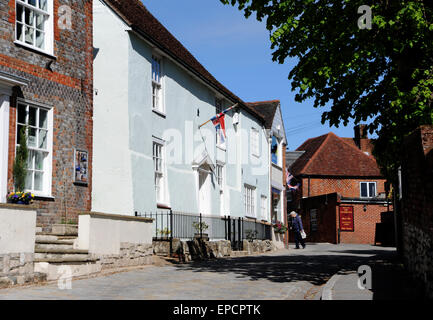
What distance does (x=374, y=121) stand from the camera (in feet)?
45.4

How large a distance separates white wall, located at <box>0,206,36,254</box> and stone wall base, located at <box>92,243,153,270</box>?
2.02m

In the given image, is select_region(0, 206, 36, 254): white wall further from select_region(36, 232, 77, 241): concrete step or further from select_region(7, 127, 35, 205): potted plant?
select_region(36, 232, 77, 241): concrete step

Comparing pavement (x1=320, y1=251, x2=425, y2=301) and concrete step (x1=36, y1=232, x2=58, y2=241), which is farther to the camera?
concrete step (x1=36, y1=232, x2=58, y2=241)

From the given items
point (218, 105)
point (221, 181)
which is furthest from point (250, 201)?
point (218, 105)

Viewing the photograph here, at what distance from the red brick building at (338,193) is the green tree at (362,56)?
28.3 m

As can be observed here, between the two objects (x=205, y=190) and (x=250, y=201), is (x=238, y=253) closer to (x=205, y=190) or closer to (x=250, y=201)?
(x=205, y=190)

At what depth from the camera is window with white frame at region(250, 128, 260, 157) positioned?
98.5 feet

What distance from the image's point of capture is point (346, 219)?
142 ft

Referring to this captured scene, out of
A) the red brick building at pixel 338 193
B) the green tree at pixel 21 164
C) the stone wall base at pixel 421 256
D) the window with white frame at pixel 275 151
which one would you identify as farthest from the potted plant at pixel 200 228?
the red brick building at pixel 338 193

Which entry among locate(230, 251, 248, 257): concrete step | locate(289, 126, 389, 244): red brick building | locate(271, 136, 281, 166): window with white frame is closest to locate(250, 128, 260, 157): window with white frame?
locate(271, 136, 281, 166): window with white frame

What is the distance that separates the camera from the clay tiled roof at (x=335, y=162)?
4875 centimetres

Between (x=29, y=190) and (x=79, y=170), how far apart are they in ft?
5.74

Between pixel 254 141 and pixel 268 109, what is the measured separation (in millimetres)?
4475

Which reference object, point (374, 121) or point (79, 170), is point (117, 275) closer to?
point (79, 170)
